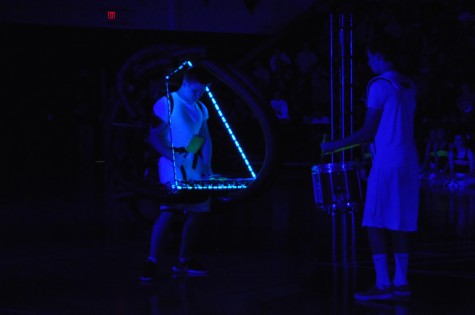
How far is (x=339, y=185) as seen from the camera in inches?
265

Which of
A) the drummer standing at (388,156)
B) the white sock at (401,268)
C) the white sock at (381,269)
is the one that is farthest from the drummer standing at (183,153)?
the white sock at (401,268)

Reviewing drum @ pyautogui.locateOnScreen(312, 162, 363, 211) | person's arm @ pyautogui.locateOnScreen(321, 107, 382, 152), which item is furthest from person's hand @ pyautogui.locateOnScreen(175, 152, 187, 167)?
person's arm @ pyautogui.locateOnScreen(321, 107, 382, 152)

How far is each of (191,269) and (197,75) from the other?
1.66 meters

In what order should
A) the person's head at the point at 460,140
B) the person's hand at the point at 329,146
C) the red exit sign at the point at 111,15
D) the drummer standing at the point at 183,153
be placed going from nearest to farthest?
the person's hand at the point at 329,146 → the drummer standing at the point at 183,153 → the person's head at the point at 460,140 → the red exit sign at the point at 111,15

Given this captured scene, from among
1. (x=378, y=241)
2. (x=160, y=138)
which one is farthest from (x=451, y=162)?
(x=378, y=241)

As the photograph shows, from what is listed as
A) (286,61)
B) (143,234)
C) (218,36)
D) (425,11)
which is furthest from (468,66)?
(143,234)

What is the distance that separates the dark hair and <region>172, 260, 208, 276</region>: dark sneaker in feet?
5.08

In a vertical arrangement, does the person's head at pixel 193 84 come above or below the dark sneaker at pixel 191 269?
above

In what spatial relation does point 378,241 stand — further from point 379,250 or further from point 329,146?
point 329,146

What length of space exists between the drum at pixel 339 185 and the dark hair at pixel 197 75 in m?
1.24

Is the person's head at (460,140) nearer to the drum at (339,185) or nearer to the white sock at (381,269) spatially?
the drum at (339,185)

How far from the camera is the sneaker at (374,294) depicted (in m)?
6.23

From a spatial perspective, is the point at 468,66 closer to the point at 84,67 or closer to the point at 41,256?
the point at 84,67

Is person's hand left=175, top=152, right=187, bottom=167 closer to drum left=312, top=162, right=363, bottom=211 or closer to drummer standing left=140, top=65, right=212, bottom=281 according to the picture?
drummer standing left=140, top=65, right=212, bottom=281
